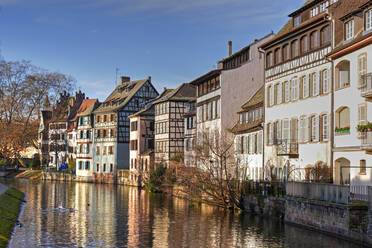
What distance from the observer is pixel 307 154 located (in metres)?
35.9

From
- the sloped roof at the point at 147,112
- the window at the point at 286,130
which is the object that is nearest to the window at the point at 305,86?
the window at the point at 286,130

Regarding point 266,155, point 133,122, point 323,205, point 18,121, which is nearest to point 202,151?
point 266,155

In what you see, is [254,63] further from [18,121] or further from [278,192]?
[18,121]

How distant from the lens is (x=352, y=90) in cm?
3055

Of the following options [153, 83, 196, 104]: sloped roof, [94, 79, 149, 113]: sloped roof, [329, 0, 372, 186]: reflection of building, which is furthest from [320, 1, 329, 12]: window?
[94, 79, 149, 113]: sloped roof

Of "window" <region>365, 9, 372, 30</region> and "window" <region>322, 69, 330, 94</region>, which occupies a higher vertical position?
"window" <region>365, 9, 372, 30</region>

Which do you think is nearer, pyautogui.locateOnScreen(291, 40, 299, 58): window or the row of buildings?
the row of buildings

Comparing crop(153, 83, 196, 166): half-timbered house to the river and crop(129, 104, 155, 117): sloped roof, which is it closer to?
crop(129, 104, 155, 117): sloped roof

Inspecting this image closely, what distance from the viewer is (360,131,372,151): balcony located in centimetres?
2703

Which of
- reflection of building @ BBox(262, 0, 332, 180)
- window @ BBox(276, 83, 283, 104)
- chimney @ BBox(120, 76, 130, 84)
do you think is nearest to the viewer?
reflection of building @ BBox(262, 0, 332, 180)

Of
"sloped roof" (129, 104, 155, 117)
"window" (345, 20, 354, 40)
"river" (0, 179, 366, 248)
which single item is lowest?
"river" (0, 179, 366, 248)

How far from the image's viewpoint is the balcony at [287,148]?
37.2m

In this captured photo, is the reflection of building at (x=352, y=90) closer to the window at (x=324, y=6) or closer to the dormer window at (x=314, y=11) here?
the window at (x=324, y=6)

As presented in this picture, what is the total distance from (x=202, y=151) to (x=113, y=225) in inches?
463
